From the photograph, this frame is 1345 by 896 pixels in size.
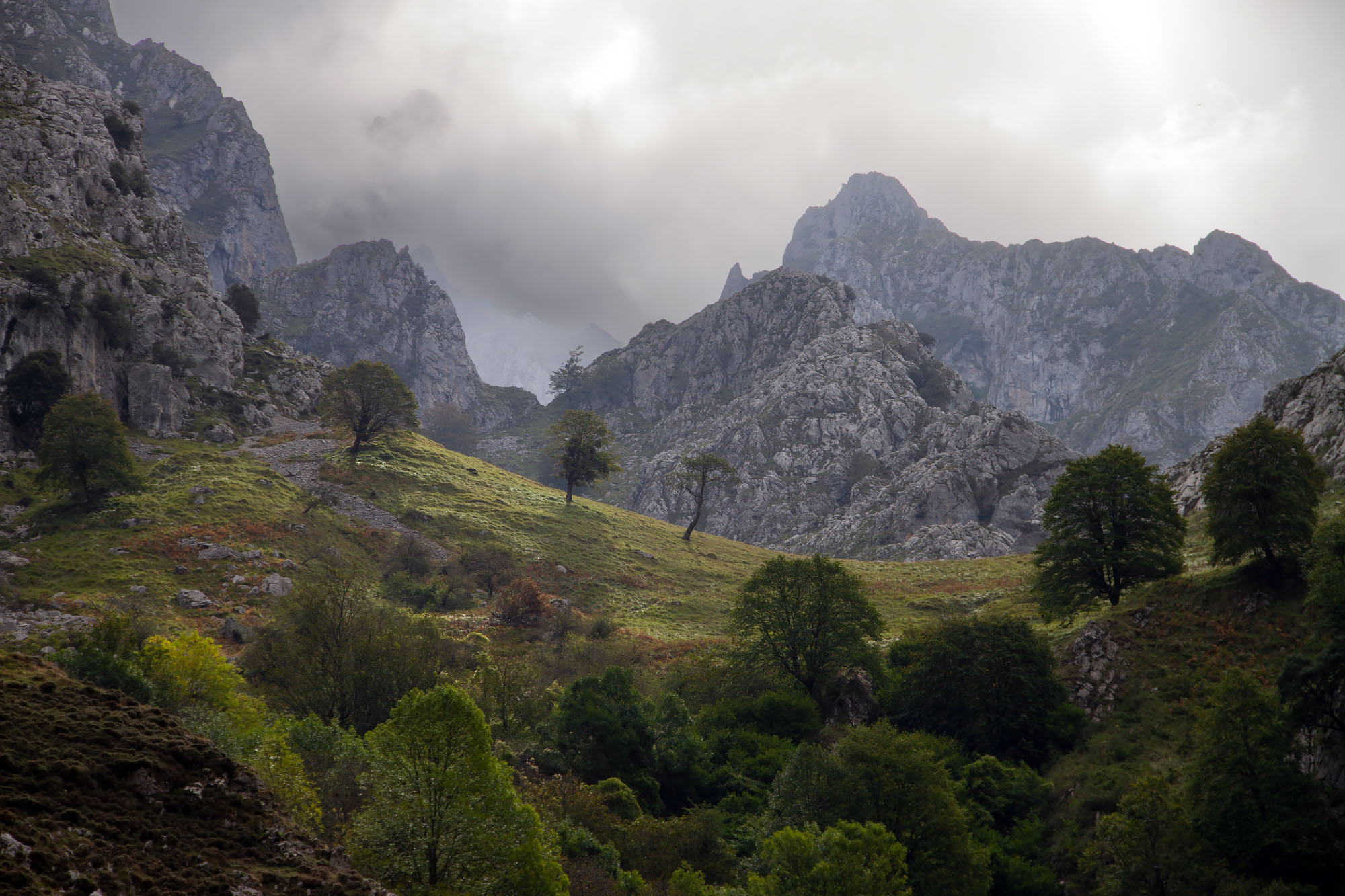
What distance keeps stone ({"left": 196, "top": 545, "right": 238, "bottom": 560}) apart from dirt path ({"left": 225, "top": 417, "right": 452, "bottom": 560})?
55.2 feet

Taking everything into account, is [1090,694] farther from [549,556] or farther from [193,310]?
[193,310]

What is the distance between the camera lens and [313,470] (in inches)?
3130

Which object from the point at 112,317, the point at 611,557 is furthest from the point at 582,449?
the point at 112,317

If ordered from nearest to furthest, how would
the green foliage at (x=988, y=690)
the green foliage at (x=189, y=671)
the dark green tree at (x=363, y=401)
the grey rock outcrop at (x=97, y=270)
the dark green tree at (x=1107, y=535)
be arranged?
the green foliage at (x=189, y=671) → the green foliage at (x=988, y=690) → the dark green tree at (x=1107, y=535) → the grey rock outcrop at (x=97, y=270) → the dark green tree at (x=363, y=401)

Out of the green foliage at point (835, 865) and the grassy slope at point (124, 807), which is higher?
the grassy slope at point (124, 807)

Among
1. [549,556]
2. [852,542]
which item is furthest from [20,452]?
[852,542]

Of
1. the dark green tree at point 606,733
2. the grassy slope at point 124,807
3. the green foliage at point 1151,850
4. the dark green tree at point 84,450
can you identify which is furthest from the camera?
the dark green tree at point 84,450

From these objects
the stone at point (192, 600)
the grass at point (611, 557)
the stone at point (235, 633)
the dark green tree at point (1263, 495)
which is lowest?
the stone at point (235, 633)

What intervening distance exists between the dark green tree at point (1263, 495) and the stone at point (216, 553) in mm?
69284

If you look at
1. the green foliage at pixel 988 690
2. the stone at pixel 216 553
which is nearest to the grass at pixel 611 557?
the green foliage at pixel 988 690

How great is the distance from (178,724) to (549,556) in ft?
195

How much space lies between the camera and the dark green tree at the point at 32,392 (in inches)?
2395

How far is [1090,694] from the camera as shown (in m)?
37.5

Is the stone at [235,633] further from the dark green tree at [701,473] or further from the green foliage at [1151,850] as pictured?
the dark green tree at [701,473]
